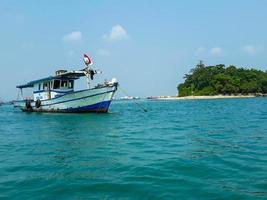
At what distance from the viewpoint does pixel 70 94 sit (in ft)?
124

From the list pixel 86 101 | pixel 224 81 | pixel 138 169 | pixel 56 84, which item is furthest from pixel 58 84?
pixel 224 81

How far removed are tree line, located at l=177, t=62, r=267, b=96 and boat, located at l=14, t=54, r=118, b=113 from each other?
9407 centimetres

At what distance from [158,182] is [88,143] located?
306 inches

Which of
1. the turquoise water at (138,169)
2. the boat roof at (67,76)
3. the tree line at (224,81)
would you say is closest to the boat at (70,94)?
the boat roof at (67,76)

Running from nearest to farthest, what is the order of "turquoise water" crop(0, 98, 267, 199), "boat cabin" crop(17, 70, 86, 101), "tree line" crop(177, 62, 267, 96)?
"turquoise water" crop(0, 98, 267, 199) < "boat cabin" crop(17, 70, 86, 101) < "tree line" crop(177, 62, 267, 96)

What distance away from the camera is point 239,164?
1032cm

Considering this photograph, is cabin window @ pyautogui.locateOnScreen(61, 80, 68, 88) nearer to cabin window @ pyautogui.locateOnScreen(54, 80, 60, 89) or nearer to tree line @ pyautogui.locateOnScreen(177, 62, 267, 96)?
cabin window @ pyautogui.locateOnScreen(54, 80, 60, 89)

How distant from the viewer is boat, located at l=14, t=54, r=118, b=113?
36.6 m

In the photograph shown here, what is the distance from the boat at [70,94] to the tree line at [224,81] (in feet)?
309

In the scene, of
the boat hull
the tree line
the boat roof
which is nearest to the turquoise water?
the boat hull

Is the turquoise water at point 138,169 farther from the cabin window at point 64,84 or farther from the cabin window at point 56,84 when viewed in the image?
the cabin window at point 64,84

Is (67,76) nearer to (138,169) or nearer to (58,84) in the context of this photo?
(58,84)

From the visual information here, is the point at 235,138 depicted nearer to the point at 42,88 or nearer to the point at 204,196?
the point at 204,196

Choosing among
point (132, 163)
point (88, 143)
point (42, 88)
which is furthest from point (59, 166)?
point (42, 88)
